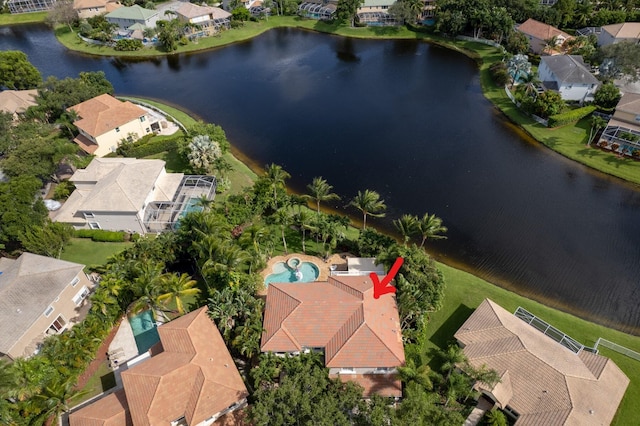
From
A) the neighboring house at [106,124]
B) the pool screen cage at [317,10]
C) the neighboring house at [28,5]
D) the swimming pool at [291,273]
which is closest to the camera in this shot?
the swimming pool at [291,273]

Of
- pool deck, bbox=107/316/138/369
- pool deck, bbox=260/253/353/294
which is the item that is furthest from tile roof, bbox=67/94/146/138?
pool deck, bbox=260/253/353/294

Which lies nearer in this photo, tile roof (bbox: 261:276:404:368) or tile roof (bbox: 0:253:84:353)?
tile roof (bbox: 261:276:404:368)

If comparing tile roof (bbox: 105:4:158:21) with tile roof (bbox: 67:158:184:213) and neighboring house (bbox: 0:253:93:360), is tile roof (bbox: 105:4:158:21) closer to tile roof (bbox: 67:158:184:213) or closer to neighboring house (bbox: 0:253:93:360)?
tile roof (bbox: 67:158:184:213)

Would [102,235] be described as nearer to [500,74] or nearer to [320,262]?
[320,262]

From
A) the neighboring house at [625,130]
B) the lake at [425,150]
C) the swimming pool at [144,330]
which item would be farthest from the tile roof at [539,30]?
the swimming pool at [144,330]

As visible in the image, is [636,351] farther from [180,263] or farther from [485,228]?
[180,263]

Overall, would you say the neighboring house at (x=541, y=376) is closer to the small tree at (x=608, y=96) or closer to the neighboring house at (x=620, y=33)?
the small tree at (x=608, y=96)
